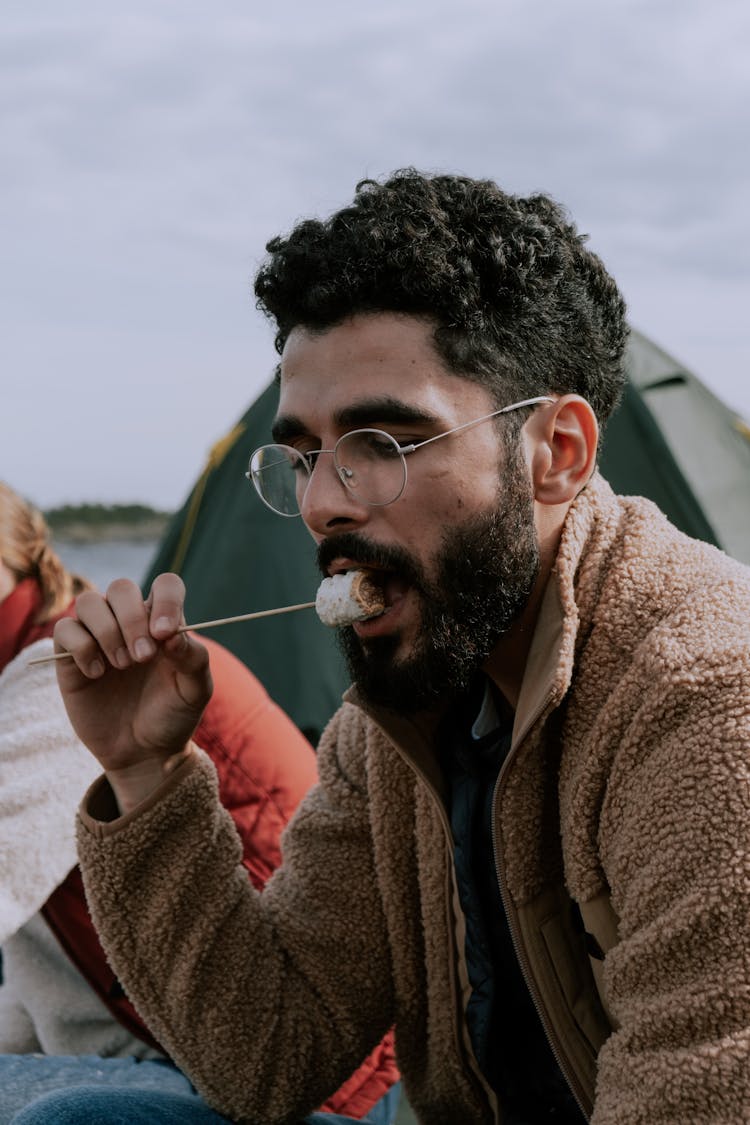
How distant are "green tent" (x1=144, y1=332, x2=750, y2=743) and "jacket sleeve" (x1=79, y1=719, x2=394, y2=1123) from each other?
1850mm

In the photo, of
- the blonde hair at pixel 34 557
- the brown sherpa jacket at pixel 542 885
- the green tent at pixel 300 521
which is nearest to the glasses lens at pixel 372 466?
the brown sherpa jacket at pixel 542 885

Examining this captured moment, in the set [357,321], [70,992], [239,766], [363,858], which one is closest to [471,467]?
[357,321]

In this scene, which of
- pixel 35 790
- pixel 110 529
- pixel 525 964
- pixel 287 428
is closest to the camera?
pixel 525 964

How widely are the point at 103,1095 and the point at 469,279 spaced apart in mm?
1135

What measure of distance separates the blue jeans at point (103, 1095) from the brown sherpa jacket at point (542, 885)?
7cm

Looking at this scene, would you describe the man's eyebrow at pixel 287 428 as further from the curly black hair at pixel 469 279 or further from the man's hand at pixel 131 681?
the man's hand at pixel 131 681

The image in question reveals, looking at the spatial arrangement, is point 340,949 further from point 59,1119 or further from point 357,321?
point 357,321

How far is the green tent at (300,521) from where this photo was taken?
3.83 metres

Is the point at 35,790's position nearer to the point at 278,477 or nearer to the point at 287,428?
the point at 278,477

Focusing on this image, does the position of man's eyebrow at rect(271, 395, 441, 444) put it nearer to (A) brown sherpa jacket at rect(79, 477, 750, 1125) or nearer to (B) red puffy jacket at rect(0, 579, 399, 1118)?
(A) brown sherpa jacket at rect(79, 477, 750, 1125)

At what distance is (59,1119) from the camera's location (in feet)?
5.36

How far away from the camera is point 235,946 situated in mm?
1848

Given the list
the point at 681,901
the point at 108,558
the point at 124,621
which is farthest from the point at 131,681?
the point at 108,558

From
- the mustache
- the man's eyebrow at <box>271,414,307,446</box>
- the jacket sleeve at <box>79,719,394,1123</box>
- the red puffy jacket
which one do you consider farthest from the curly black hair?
the red puffy jacket
